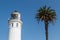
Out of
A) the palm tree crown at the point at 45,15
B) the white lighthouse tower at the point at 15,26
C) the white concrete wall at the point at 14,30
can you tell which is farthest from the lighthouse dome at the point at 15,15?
the palm tree crown at the point at 45,15

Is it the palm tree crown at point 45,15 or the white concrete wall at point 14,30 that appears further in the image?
the white concrete wall at point 14,30

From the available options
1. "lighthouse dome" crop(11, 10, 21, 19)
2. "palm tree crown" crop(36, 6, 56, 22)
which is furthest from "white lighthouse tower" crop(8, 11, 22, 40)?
"palm tree crown" crop(36, 6, 56, 22)

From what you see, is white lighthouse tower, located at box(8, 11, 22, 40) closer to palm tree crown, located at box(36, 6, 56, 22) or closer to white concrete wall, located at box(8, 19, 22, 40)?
white concrete wall, located at box(8, 19, 22, 40)

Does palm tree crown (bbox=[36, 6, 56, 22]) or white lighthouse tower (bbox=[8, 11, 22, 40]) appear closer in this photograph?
palm tree crown (bbox=[36, 6, 56, 22])

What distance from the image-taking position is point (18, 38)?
7112cm

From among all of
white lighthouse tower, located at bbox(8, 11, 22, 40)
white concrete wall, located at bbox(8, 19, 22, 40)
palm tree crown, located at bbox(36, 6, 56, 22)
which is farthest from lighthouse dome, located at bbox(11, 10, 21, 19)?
palm tree crown, located at bbox(36, 6, 56, 22)

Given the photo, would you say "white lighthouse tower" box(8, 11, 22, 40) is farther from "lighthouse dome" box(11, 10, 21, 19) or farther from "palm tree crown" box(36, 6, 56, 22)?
"palm tree crown" box(36, 6, 56, 22)

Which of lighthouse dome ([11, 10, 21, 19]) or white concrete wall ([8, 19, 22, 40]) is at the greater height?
lighthouse dome ([11, 10, 21, 19])

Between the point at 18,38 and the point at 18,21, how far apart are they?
4.88 m

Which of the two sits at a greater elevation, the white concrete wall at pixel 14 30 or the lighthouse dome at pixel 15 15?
the lighthouse dome at pixel 15 15

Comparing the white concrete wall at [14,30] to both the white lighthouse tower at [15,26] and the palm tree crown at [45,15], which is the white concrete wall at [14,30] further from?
the palm tree crown at [45,15]

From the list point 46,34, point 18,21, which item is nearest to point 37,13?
point 46,34

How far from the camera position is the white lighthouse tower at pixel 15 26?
70.6 metres

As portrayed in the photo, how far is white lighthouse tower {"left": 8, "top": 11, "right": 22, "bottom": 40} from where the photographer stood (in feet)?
232
